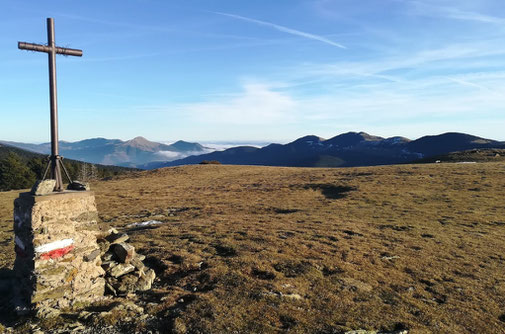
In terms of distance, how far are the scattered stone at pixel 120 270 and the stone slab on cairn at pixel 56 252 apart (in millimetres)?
737

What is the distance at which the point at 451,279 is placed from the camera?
1424 centimetres

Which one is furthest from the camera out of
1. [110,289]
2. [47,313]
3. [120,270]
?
[120,270]

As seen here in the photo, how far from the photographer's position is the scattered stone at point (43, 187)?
385 inches

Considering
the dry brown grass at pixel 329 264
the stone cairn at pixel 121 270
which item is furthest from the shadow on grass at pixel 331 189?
the stone cairn at pixel 121 270

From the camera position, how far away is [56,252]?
9867 mm

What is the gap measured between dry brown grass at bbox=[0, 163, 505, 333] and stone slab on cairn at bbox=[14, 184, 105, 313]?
8.45ft

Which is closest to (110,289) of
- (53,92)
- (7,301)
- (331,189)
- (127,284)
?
(127,284)

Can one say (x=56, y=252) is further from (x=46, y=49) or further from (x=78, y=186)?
(x=46, y=49)

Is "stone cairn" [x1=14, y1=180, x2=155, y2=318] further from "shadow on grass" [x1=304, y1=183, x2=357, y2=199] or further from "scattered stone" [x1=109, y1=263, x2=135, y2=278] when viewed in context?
"shadow on grass" [x1=304, y1=183, x2=357, y2=199]

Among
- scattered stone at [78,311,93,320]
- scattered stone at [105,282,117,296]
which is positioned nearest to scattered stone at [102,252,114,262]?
scattered stone at [105,282,117,296]

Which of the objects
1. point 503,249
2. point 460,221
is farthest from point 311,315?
point 460,221

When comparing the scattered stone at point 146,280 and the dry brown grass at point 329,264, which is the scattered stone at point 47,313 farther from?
the scattered stone at point 146,280

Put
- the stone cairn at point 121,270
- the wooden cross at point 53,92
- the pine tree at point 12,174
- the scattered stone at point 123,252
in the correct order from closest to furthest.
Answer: the wooden cross at point 53,92
the stone cairn at point 121,270
the scattered stone at point 123,252
the pine tree at point 12,174

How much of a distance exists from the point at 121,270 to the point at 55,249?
9.29ft
